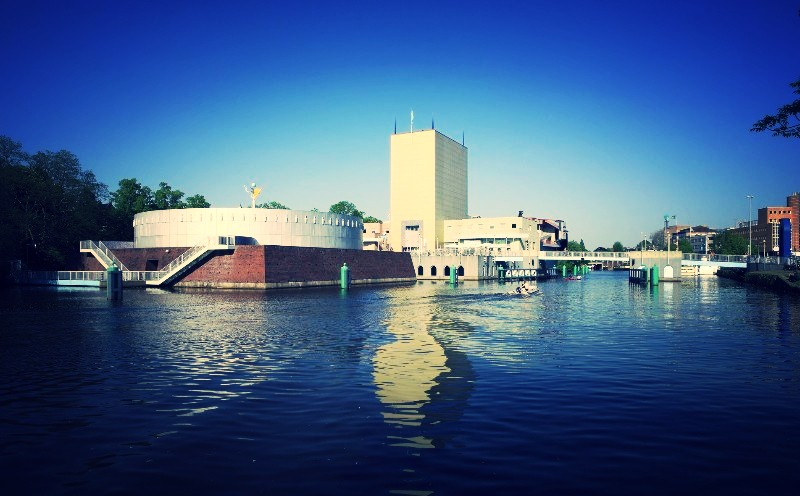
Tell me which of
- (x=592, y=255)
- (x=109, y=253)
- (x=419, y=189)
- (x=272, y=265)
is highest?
(x=419, y=189)

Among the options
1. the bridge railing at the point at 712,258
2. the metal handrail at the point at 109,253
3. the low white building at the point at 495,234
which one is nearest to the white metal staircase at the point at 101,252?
the metal handrail at the point at 109,253

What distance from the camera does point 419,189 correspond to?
178375mm

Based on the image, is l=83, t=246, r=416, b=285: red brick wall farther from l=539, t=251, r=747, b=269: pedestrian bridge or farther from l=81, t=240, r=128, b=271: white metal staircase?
l=539, t=251, r=747, b=269: pedestrian bridge

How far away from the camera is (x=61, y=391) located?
1659 centimetres

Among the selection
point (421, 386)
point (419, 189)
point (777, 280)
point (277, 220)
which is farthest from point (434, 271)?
point (421, 386)

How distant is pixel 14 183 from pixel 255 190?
33408mm

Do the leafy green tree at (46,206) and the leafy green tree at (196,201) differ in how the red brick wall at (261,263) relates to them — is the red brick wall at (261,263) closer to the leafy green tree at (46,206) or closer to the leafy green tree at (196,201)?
the leafy green tree at (46,206)

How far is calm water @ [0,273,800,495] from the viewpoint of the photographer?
32.3 feet

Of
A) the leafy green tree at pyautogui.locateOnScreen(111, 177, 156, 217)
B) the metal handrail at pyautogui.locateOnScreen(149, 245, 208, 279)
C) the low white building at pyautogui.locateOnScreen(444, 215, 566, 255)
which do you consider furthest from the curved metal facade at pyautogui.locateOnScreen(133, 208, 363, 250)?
the low white building at pyautogui.locateOnScreen(444, 215, 566, 255)

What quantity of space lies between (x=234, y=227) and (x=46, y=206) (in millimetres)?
30754

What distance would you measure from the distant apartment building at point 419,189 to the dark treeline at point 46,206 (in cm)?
9123

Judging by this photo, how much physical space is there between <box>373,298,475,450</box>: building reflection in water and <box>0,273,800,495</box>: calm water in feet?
0.26

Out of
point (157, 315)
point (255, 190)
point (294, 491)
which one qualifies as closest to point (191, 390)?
point (294, 491)

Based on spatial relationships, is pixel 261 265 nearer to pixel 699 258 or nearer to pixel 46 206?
pixel 46 206
